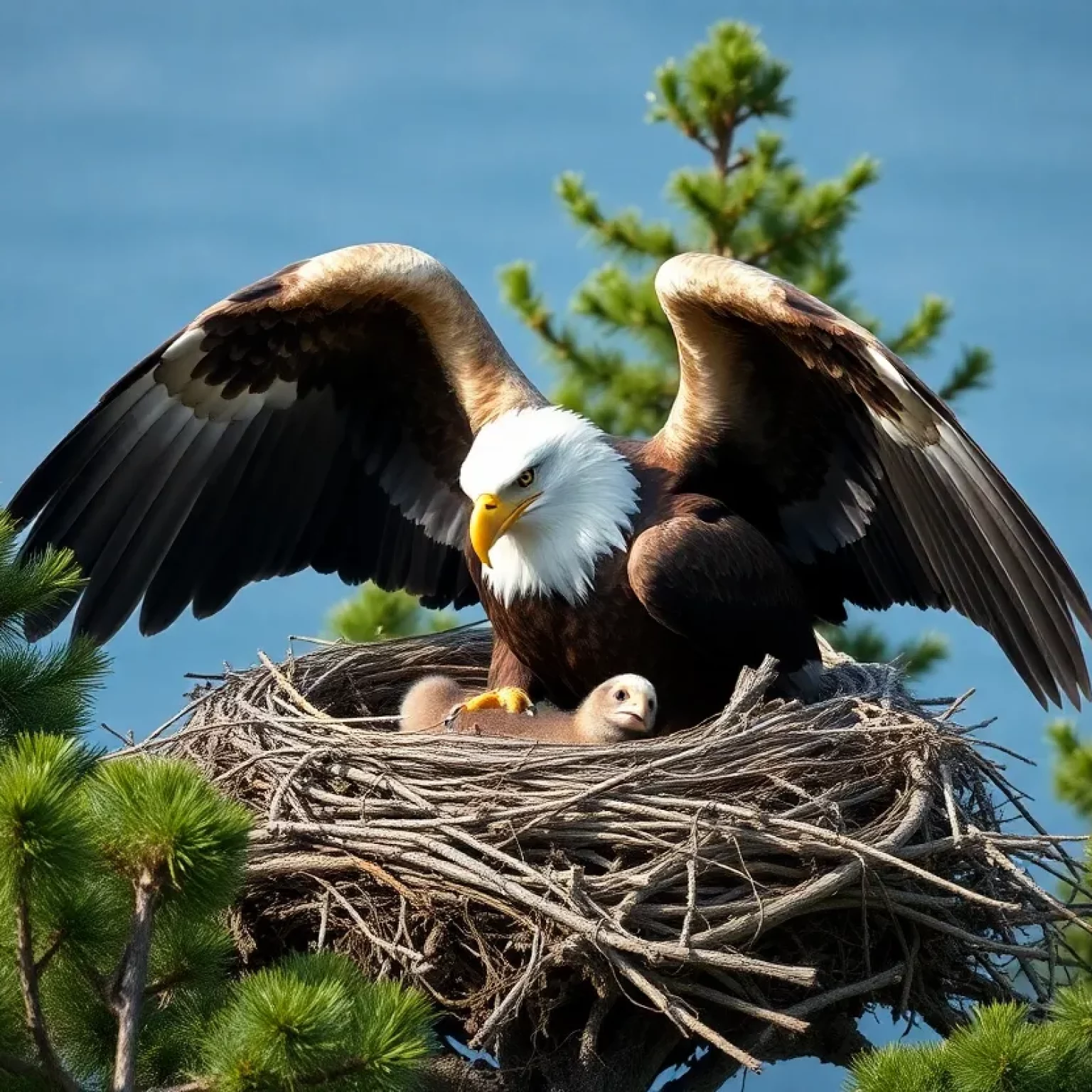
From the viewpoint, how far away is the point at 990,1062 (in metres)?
4.26

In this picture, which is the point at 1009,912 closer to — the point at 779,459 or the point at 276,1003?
the point at 779,459

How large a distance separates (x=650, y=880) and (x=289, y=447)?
2794mm

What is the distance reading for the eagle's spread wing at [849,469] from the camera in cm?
546

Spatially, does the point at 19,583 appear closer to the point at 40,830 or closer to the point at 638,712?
the point at 40,830

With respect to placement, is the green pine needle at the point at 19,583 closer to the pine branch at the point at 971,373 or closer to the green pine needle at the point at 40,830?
the green pine needle at the point at 40,830

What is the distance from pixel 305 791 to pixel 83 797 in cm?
136

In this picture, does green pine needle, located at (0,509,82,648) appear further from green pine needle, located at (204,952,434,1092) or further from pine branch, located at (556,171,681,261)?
pine branch, located at (556,171,681,261)

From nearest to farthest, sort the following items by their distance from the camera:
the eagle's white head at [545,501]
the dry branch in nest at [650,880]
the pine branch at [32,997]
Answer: the pine branch at [32,997] < the dry branch in nest at [650,880] < the eagle's white head at [545,501]

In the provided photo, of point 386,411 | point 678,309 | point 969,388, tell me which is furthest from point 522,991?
point 969,388

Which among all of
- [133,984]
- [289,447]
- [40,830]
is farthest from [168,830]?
[289,447]

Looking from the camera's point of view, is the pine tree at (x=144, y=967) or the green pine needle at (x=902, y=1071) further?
the green pine needle at (x=902, y=1071)

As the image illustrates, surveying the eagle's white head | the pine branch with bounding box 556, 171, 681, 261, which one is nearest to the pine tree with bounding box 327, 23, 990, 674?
the pine branch with bounding box 556, 171, 681, 261

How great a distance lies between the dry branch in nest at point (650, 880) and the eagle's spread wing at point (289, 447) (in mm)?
1311

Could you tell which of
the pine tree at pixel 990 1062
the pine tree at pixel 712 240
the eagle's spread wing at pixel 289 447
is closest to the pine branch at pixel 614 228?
the pine tree at pixel 712 240
